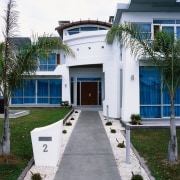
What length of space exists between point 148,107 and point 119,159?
8189mm

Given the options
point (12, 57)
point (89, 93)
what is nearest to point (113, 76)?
point (12, 57)

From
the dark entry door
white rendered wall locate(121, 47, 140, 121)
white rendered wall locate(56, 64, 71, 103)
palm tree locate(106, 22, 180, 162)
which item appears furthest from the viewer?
the dark entry door

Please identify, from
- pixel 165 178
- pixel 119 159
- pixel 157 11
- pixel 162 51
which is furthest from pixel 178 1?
pixel 165 178

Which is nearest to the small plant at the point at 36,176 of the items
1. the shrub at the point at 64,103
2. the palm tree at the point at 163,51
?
the palm tree at the point at 163,51

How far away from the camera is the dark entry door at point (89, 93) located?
1186 inches

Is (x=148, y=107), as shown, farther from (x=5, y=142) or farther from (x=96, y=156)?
(x=5, y=142)

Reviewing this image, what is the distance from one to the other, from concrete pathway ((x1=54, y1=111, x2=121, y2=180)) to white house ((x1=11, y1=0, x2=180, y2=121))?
2675mm

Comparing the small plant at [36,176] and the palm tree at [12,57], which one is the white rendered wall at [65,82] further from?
the small plant at [36,176]

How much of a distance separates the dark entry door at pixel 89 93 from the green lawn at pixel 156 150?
55.1ft

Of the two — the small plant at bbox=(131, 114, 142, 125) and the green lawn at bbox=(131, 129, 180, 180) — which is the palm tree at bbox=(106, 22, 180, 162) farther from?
the small plant at bbox=(131, 114, 142, 125)

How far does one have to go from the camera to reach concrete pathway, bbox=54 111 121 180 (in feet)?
23.9

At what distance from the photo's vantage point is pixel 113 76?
62.1ft

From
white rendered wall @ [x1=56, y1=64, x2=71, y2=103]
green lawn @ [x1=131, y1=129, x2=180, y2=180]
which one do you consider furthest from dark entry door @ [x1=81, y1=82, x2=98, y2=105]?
green lawn @ [x1=131, y1=129, x2=180, y2=180]

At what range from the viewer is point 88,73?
97.5ft
